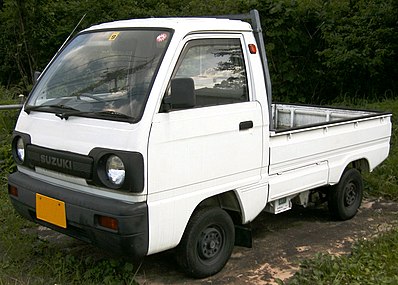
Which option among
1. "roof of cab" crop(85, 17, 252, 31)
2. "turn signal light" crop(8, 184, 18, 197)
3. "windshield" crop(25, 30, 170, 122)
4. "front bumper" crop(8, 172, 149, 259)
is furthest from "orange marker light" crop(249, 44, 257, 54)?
"turn signal light" crop(8, 184, 18, 197)

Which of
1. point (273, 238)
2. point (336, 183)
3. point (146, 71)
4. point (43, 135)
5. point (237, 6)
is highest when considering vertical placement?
point (237, 6)

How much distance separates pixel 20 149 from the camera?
4.13m

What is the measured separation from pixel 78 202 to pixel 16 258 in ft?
3.65

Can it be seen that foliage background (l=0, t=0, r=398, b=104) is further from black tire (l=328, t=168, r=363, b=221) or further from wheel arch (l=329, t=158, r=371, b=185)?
black tire (l=328, t=168, r=363, b=221)

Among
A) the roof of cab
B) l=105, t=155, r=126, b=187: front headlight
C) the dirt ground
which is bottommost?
the dirt ground

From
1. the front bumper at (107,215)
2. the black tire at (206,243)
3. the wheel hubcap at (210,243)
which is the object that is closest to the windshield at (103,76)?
the front bumper at (107,215)

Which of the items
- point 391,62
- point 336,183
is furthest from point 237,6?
point 336,183

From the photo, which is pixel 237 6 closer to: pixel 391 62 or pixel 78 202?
pixel 391 62

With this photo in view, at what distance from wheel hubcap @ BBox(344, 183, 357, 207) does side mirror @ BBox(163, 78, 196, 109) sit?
103 inches

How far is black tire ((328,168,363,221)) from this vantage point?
17.5ft

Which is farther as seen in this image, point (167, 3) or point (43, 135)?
point (167, 3)

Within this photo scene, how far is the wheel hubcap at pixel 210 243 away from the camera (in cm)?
397

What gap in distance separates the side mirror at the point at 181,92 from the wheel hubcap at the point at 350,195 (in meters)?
2.61

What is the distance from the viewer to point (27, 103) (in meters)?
4.22
